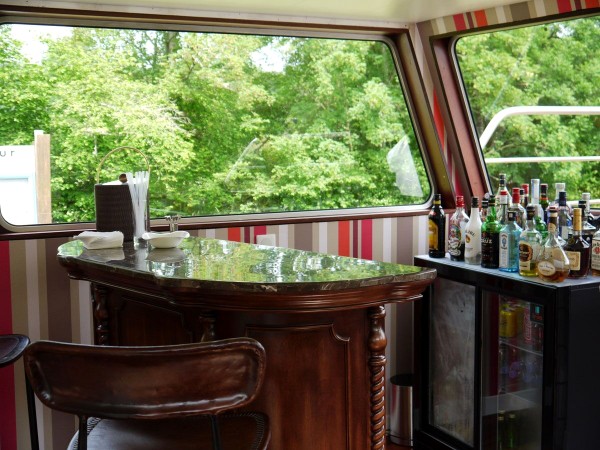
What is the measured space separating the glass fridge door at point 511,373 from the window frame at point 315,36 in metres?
1.05

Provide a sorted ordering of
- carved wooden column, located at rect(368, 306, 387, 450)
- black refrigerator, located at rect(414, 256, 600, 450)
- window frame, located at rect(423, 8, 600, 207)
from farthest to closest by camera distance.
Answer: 1. window frame, located at rect(423, 8, 600, 207)
2. black refrigerator, located at rect(414, 256, 600, 450)
3. carved wooden column, located at rect(368, 306, 387, 450)

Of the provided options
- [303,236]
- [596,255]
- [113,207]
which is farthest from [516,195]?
[113,207]

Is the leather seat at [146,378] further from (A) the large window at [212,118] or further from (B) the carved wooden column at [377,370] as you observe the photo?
(A) the large window at [212,118]

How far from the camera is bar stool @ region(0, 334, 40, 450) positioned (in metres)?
2.65

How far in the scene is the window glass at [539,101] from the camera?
3.87 metres

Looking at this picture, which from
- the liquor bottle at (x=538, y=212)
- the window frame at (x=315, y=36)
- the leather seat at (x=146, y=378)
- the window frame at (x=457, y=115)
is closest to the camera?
the leather seat at (x=146, y=378)

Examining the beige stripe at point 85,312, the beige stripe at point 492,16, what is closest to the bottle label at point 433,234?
the beige stripe at point 492,16

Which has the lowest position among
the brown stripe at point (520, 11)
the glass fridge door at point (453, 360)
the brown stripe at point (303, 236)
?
the glass fridge door at point (453, 360)

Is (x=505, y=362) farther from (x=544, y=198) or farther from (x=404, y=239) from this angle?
(x=404, y=239)

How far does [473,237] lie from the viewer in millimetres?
3553

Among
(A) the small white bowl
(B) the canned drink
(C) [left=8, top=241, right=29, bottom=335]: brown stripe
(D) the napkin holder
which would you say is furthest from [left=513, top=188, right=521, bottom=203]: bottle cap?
(C) [left=8, top=241, right=29, bottom=335]: brown stripe

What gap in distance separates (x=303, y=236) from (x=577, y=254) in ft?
4.84

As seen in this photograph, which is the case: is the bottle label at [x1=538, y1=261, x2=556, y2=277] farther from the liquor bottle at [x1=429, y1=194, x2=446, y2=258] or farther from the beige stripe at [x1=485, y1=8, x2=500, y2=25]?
the beige stripe at [x1=485, y1=8, x2=500, y2=25]

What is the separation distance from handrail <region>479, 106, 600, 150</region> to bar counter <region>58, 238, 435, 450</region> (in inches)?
83.8
